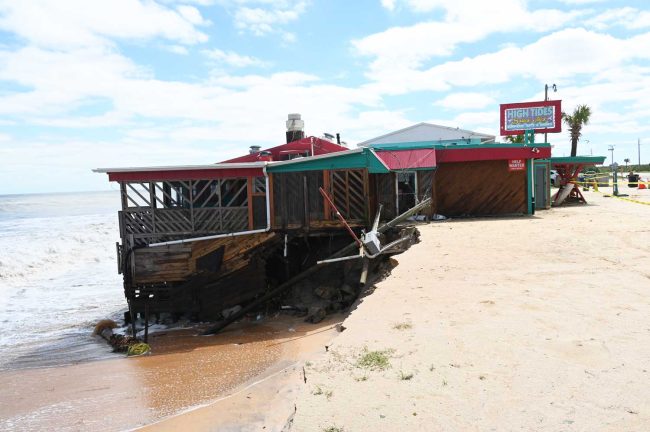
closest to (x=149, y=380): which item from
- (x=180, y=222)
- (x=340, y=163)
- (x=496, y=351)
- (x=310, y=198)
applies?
(x=496, y=351)

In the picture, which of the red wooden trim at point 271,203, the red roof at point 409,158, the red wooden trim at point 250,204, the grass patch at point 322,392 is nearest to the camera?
the grass patch at point 322,392

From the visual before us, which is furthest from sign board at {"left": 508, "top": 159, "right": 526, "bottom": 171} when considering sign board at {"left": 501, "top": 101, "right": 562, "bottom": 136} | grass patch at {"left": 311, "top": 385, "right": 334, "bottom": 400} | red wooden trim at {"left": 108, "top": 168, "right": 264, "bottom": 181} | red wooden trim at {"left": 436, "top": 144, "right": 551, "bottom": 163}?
grass patch at {"left": 311, "top": 385, "right": 334, "bottom": 400}

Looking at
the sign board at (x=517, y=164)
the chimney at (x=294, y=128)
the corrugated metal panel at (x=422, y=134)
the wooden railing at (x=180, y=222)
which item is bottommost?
the wooden railing at (x=180, y=222)

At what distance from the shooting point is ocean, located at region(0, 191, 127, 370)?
1140 cm

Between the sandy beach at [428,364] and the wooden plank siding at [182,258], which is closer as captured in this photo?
the sandy beach at [428,364]

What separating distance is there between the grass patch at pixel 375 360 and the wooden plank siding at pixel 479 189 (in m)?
14.6

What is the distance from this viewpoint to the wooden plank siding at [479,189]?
1986cm

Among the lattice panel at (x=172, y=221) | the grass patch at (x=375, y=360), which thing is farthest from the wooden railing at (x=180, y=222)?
the grass patch at (x=375, y=360)

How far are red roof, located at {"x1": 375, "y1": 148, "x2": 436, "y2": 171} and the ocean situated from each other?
10.6m

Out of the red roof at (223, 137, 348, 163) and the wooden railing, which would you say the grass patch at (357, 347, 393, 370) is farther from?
the red roof at (223, 137, 348, 163)

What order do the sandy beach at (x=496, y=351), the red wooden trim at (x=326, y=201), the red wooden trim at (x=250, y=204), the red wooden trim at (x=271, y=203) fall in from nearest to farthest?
the sandy beach at (x=496, y=351)
the red wooden trim at (x=326, y=201)
the red wooden trim at (x=271, y=203)
the red wooden trim at (x=250, y=204)

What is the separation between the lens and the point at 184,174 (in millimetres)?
14281

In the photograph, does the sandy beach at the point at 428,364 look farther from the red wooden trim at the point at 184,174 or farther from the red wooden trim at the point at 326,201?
the red wooden trim at the point at 184,174

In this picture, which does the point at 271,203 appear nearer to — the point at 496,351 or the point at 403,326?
the point at 403,326
